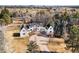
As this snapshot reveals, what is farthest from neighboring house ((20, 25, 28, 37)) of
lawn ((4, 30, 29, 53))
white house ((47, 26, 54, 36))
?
white house ((47, 26, 54, 36))

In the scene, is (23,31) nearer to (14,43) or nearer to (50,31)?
(14,43)

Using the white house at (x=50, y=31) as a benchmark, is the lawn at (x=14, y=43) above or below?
below

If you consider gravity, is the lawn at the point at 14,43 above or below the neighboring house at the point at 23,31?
below

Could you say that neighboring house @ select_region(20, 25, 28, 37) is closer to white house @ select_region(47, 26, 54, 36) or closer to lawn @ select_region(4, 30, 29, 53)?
lawn @ select_region(4, 30, 29, 53)

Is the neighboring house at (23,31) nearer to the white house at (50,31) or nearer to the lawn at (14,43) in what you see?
the lawn at (14,43)

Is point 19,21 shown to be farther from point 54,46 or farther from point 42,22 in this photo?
point 54,46

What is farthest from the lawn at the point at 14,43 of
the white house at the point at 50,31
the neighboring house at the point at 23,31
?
the white house at the point at 50,31

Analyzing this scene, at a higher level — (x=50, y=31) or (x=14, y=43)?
(x=50, y=31)

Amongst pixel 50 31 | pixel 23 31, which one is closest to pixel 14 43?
pixel 23 31

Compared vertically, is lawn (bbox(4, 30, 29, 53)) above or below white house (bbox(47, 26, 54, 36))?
below
